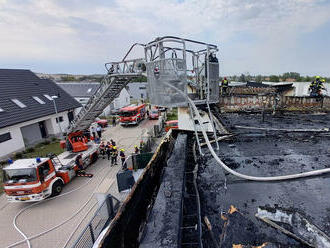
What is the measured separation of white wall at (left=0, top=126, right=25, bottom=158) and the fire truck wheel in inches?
384

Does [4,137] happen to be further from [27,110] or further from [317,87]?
[317,87]

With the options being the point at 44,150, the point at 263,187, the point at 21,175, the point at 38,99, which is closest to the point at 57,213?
the point at 21,175

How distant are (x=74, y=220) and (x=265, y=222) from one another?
885cm

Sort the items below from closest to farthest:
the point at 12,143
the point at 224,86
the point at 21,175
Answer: the point at 21,175 < the point at 224,86 < the point at 12,143

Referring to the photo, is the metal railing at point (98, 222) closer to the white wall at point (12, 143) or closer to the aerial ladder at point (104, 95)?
the aerial ladder at point (104, 95)

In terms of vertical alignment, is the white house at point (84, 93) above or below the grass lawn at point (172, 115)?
above

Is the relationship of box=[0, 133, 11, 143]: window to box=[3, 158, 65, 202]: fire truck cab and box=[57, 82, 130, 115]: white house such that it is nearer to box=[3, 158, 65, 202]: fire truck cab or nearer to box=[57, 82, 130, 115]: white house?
box=[3, 158, 65, 202]: fire truck cab

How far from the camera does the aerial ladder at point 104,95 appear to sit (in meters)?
10.6

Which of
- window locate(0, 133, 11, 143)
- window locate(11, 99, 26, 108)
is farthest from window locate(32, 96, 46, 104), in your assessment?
window locate(0, 133, 11, 143)

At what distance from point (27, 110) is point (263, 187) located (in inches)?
918

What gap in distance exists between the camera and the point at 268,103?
444 inches

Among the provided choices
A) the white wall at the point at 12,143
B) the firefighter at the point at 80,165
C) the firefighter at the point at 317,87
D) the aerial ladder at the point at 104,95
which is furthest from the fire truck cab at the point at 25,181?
the firefighter at the point at 317,87

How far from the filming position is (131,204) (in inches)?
127

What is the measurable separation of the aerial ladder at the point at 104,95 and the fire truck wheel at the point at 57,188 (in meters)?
3.52
